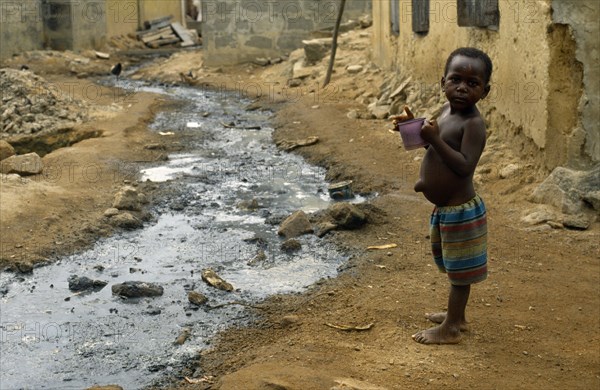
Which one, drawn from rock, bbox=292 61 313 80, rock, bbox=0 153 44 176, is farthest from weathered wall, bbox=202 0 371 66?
rock, bbox=0 153 44 176

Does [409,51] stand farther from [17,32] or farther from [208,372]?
[17,32]

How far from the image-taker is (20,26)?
19.9m

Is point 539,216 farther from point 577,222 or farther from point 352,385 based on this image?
point 352,385

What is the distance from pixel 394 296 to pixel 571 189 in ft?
7.37

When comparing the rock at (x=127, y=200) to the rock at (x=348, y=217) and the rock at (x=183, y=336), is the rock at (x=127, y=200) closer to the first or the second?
the rock at (x=348, y=217)

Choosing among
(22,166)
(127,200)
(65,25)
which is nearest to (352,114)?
(22,166)

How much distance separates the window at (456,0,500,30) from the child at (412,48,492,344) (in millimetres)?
4268

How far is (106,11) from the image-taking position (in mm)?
23859

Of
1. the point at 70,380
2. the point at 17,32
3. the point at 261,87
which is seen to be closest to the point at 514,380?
the point at 70,380

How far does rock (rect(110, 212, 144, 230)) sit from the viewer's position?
673cm

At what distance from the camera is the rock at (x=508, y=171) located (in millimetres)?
7164

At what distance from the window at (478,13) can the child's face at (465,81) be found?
14.3 feet

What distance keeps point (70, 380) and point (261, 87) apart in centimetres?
1220

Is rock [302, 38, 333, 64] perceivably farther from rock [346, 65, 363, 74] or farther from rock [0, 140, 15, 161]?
rock [0, 140, 15, 161]
